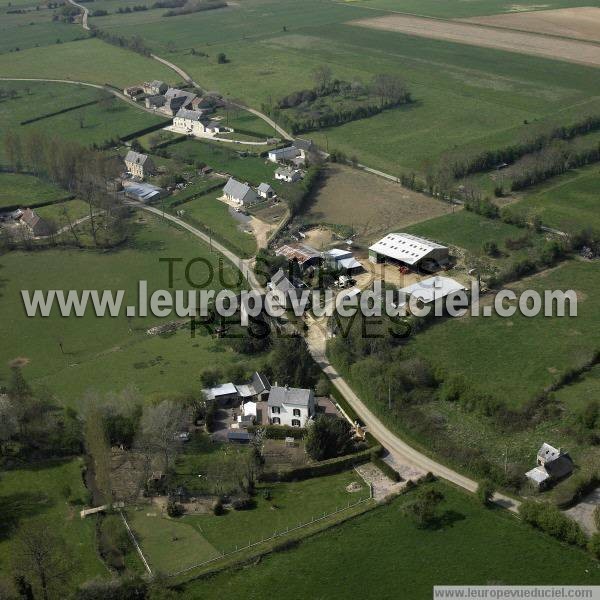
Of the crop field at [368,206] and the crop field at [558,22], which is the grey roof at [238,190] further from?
the crop field at [558,22]

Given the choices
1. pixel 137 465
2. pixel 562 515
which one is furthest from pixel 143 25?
pixel 562 515

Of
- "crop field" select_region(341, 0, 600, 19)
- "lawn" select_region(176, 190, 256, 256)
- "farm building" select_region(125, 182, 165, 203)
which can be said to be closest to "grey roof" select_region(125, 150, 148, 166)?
"farm building" select_region(125, 182, 165, 203)

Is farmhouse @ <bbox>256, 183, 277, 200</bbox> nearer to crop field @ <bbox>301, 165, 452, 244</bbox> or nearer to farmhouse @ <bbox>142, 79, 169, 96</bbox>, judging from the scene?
crop field @ <bbox>301, 165, 452, 244</bbox>

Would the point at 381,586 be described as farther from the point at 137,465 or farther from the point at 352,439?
the point at 137,465

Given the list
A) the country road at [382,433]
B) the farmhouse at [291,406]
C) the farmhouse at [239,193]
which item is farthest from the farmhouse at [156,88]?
the farmhouse at [291,406]

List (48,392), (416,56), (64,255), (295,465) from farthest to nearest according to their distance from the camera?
1. (416,56)
2. (64,255)
3. (48,392)
4. (295,465)

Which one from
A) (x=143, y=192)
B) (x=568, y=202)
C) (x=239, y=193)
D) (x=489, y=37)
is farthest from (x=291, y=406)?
(x=489, y=37)
